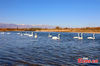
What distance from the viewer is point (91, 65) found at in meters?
12.8

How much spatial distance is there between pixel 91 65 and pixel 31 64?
262 inches

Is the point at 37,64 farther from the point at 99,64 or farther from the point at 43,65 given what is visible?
the point at 99,64

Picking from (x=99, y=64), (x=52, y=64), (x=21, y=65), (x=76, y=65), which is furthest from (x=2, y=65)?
(x=99, y=64)

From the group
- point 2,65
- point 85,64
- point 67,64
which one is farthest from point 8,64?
point 85,64

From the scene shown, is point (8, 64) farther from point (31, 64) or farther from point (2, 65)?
point (31, 64)

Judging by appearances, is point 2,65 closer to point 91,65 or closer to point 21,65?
point 21,65

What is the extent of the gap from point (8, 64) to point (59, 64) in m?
5.67

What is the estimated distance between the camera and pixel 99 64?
43.1ft

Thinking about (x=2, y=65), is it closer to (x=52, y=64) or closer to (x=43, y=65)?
(x=43, y=65)

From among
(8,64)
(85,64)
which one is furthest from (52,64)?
(8,64)

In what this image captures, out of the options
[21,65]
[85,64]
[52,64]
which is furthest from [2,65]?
[85,64]

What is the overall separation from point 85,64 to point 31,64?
6097mm

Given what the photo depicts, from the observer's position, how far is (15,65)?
496 inches

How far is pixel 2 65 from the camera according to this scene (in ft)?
40.7
